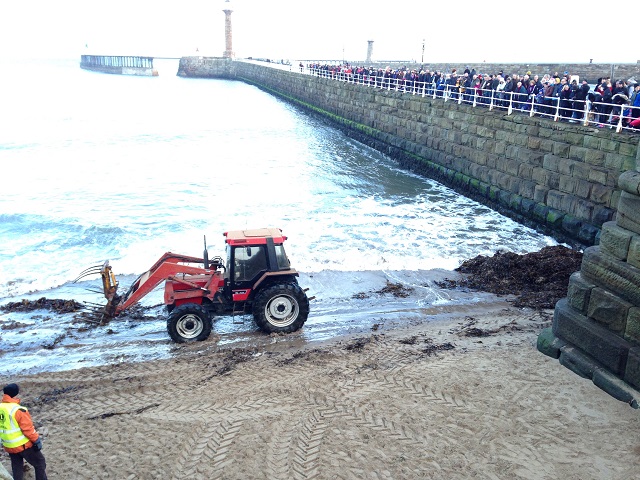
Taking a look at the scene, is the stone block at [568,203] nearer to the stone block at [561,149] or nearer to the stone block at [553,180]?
the stone block at [553,180]

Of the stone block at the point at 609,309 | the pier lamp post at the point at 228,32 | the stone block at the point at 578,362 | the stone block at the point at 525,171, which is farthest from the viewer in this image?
the pier lamp post at the point at 228,32

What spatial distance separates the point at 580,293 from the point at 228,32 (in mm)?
90790

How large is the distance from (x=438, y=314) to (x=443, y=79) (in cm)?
1782

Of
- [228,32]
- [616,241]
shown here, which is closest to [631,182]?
[616,241]

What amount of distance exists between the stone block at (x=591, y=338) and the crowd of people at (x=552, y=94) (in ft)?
24.8

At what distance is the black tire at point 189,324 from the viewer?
888cm

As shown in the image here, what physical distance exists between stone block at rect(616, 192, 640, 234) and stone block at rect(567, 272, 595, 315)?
2.82ft

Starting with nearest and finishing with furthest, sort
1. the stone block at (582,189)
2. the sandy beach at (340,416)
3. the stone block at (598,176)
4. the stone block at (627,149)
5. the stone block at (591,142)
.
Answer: the sandy beach at (340,416) < the stone block at (627,149) < the stone block at (598,176) < the stone block at (591,142) < the stone block at (582,189)

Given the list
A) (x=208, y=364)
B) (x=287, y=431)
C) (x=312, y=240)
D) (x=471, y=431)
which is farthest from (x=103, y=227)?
(x=471, y=431)

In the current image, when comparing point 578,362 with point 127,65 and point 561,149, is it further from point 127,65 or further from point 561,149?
point 127,65

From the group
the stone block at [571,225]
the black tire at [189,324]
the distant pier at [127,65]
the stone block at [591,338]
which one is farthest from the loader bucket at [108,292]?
the distant pier at [127,65]

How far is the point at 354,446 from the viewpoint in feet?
19.5

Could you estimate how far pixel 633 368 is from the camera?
636 centimetres

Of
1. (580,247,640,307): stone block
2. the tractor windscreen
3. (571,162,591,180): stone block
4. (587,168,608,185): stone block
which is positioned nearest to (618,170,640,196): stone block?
(580,247,640,307): stone block
